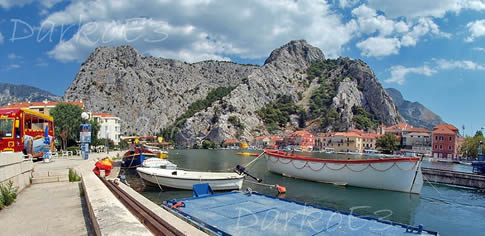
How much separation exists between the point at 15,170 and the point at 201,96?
16437 centimetres

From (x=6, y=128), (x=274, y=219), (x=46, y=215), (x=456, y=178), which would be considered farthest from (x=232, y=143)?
(x=46, y=215)

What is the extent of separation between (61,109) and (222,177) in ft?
136

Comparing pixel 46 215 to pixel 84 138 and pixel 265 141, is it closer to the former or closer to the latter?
pixel 84 138

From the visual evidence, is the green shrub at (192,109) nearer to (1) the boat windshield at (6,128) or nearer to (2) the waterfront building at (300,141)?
(2) the waterfront building at (300,141)

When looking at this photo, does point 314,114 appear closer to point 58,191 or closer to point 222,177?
point 222,177

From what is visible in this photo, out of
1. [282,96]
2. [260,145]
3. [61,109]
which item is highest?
[282,96]

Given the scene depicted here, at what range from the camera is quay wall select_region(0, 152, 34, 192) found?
24.2ft

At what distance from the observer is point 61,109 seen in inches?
1858

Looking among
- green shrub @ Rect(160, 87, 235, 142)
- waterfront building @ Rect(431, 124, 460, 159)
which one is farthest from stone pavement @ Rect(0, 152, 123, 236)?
green shrub @ Rect(160, 87, 235, 142)

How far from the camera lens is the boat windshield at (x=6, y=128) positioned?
16.7m

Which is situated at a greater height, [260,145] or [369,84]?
[369,84]

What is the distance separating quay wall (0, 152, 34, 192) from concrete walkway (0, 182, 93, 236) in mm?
433

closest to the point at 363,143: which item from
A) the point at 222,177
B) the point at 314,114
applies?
the point at 314,114

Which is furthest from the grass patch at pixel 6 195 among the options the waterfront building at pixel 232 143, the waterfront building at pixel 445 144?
the waterfront building at pixel 232 143
